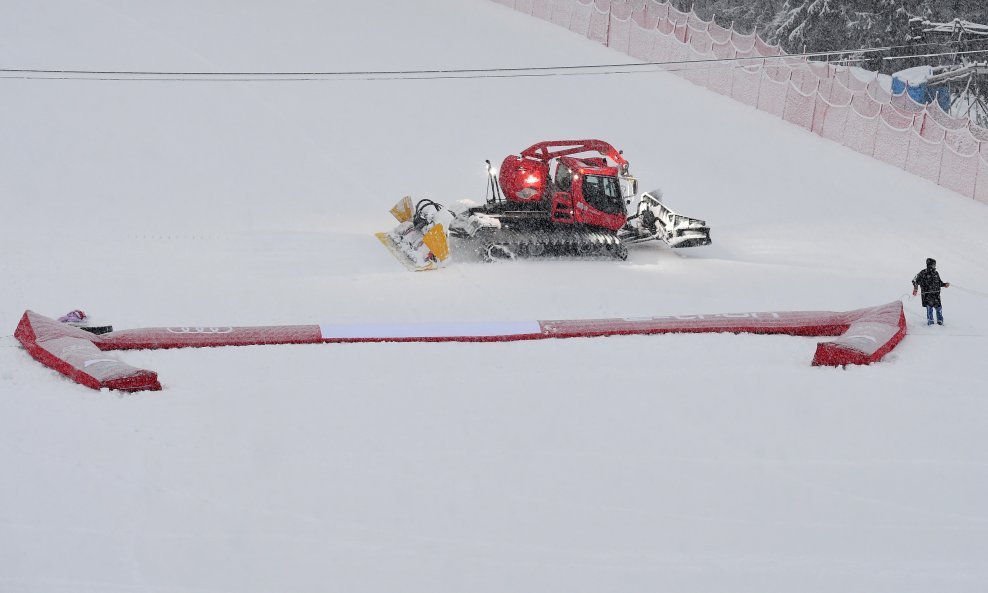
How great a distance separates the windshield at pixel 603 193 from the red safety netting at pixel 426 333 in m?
4.04

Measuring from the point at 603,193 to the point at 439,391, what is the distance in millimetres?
7752

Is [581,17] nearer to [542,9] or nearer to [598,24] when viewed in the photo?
[598,24]

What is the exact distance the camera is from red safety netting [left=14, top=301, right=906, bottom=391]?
983 cm

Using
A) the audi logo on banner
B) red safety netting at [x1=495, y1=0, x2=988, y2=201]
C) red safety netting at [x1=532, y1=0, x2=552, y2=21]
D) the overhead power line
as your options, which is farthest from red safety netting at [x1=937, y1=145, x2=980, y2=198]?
the audi logo on banner

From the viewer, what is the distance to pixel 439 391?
987cm

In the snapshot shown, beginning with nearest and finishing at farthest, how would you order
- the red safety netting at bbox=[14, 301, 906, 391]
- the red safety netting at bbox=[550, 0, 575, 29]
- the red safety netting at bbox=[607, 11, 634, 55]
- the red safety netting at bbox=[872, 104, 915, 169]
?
the red safety netting at bbox=[14, 301, 906, 391] → the red safety netting at bbox=[872, 104, 915, 169] → the red safety netting at bbox=[607, 11, 634, 55] → the red safety netting at bbox=[550, 0, 575, 29]

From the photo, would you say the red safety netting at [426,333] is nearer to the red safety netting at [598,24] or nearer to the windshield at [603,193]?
the windshield at [603,193]

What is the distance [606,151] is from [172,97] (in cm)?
1214

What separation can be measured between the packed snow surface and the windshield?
959 mm

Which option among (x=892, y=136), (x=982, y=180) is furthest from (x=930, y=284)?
(x=892, y=136)

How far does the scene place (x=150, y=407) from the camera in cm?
896

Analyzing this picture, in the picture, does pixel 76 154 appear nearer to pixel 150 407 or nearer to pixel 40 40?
pixel 40 40

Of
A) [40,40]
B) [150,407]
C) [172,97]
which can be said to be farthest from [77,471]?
[40,40]

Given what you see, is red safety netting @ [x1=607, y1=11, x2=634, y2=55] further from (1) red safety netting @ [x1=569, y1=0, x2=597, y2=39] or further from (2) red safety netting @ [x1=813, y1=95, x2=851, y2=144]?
(2) red safety netting @ [x1=813, y1=95, x2=851, y2=144]
